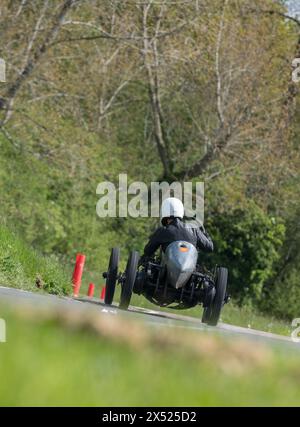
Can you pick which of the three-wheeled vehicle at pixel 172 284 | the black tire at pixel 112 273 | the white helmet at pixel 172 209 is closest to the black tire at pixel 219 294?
the three-wheeled vehicle at pixel 172 284

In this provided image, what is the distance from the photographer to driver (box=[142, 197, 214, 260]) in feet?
49.5

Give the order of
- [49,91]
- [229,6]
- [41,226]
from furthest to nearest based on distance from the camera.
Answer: [229,6] < [41,226] < [49,91]

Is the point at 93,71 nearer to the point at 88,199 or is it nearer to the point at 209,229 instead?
the point at 88,199

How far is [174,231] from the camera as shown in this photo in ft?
49.5

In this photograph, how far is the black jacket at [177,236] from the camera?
1509 cm

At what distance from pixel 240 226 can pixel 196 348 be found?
113ft

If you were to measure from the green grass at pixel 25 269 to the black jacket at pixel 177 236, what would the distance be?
4.90 ft

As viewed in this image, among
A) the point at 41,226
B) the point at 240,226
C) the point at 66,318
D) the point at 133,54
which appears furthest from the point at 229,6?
the point at 66,318

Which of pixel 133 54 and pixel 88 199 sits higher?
pixel 133 54

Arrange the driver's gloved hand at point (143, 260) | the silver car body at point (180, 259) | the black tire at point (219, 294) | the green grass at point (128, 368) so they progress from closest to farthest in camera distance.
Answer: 1. the green grass at point (128, 368)
2. the silver car body at point (180, 259)
3. the black tire at point (219, 294)
4. the driver's gloved hand at point (143, 260)

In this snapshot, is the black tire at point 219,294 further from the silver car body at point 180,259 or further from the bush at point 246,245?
the bush at point 246,245

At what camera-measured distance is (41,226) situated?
35.0 metres

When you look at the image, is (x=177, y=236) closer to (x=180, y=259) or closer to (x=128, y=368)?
(x=180, y=259)

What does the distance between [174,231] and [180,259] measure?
0.56 m
